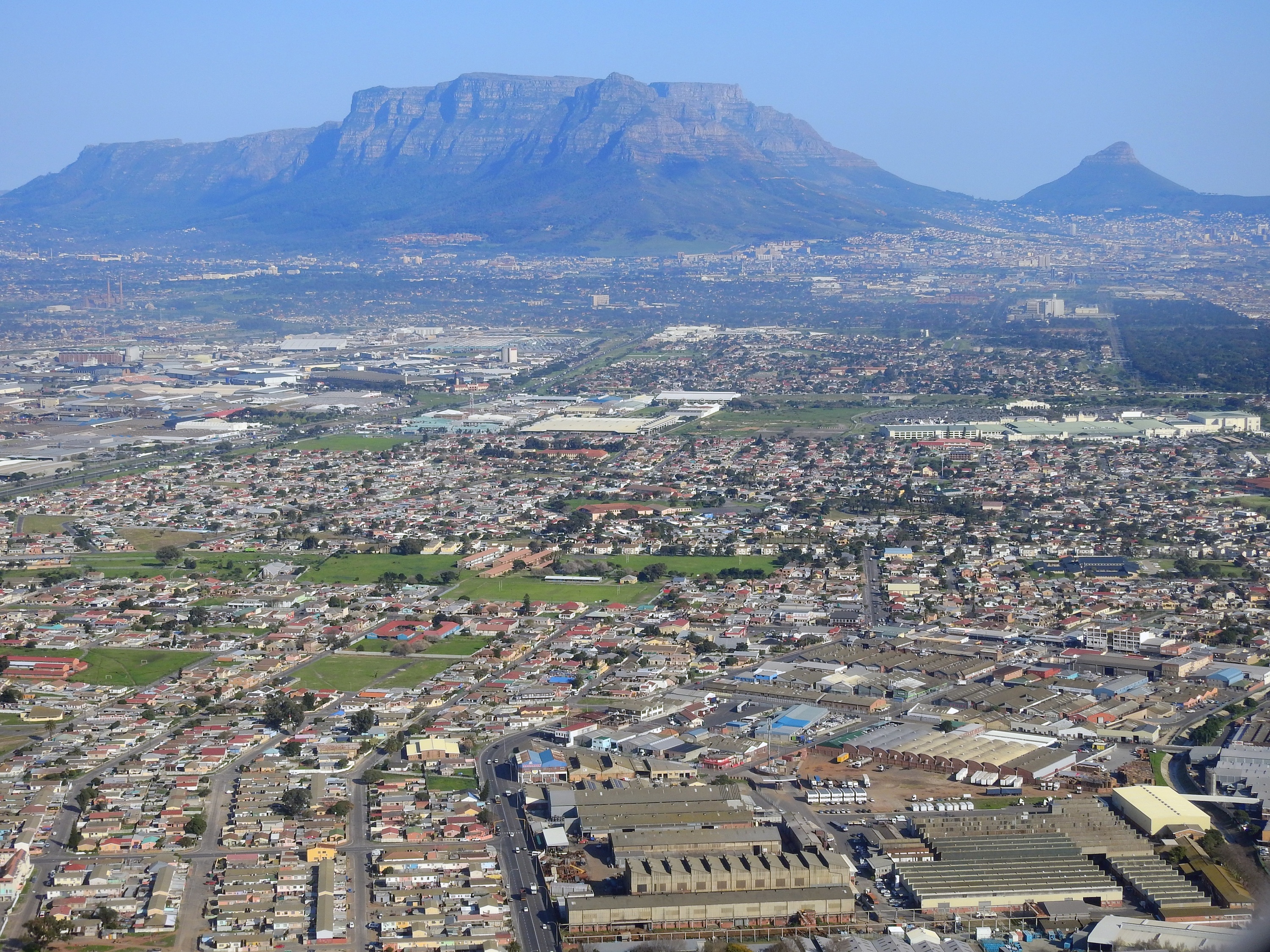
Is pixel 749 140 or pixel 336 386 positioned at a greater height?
pixel 749 140

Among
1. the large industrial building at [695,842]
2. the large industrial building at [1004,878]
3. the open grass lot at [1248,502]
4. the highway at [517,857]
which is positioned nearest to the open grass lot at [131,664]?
the highway at [517,857]

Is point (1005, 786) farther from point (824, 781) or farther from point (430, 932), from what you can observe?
point (430, 932)

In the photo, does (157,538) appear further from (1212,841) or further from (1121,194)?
(1121,194)

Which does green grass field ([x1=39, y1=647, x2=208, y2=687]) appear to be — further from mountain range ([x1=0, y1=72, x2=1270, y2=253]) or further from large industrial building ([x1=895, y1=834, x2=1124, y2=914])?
mountain range ([x1=0, y1=72, x2=1270, y2=253])

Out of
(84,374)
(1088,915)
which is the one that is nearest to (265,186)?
(84,374)

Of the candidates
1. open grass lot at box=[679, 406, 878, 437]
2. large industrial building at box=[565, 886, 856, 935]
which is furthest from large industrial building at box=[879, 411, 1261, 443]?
large industrial building at box=[565, 886, 856, 935]
